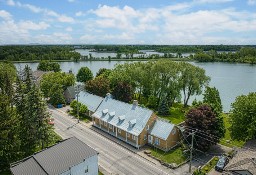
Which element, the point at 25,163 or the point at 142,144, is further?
the point at 142,144

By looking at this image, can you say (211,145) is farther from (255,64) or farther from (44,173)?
(255,64)

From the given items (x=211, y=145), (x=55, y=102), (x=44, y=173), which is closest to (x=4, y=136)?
(x=44, y=173)

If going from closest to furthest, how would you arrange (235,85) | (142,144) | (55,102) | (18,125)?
(18,125), (142,144), (55,102), (235,85)

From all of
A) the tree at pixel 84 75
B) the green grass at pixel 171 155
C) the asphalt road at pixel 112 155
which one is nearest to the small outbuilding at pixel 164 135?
the green grass at pixel 171 155

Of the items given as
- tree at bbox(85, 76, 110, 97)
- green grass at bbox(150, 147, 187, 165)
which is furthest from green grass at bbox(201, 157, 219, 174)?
tree at bbox(85, 76, 110, 97)

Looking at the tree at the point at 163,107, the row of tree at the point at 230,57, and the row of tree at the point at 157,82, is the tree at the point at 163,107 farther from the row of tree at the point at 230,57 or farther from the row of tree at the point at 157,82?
the row of tree at the point at 230,57

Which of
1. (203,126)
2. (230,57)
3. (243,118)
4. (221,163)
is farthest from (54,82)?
(230,57)

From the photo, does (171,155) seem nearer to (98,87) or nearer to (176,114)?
(176,114)
